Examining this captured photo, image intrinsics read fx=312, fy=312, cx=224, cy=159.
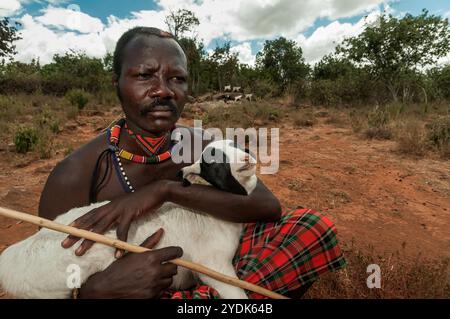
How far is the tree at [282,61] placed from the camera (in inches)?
1165

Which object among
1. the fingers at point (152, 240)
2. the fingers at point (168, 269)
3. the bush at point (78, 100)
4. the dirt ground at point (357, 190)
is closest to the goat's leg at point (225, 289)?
the fingers at point (168, 269)

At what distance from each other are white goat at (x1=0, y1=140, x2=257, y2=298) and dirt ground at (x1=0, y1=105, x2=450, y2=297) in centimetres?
134

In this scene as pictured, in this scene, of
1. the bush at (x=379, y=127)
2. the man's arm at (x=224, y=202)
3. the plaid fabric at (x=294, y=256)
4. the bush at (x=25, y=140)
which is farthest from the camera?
the bush at (x=379, y=127)

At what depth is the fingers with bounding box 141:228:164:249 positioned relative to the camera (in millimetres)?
1562

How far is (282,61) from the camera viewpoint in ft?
102

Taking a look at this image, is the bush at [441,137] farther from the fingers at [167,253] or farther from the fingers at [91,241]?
the fingers at [91,241]

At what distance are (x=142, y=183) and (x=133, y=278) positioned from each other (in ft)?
2.21

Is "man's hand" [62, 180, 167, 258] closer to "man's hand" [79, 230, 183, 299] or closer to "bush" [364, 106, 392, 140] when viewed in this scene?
"man's hand" [79, 230, 183, 299]

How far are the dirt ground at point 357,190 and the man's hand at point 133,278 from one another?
1.55m
